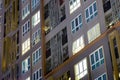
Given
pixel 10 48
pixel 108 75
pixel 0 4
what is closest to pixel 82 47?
pixel 108 75

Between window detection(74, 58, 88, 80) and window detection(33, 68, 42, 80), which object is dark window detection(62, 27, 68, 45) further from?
window detection(33, 68, 42, 80)

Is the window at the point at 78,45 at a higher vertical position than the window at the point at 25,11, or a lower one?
lower

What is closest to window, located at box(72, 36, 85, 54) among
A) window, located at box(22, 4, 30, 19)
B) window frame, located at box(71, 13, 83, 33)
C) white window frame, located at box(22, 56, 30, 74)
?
window frame, located at box(71, 13, 83, 33)

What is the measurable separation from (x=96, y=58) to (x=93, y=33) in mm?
2849

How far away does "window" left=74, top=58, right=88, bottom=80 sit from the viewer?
37.3 metres

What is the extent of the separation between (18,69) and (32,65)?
4.28 m

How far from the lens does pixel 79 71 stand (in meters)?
38.1

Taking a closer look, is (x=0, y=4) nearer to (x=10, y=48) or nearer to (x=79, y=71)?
(x=10, y=48)

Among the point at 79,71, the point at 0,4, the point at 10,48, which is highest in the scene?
the point at 0,4

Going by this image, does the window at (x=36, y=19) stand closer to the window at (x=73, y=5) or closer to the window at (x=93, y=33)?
the window at (x=73, y=5)

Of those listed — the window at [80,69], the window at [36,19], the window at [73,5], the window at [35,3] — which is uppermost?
the window at [35,3]

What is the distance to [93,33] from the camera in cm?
3722

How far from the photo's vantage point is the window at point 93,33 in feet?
120

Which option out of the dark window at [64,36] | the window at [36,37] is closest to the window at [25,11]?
the window at [36,37]
